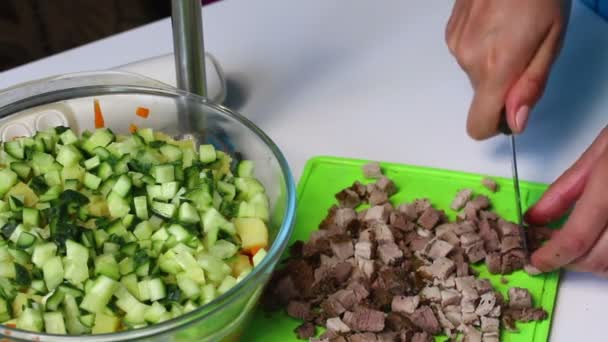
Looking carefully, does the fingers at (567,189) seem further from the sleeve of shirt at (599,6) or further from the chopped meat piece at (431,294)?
the sleeve of shirt at (599,6)

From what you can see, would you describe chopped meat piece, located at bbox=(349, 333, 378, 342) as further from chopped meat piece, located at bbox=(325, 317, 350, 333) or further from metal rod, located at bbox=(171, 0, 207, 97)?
metal rod, located at bbox=(171, 0, 207, 97)

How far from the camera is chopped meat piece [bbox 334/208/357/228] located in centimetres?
118

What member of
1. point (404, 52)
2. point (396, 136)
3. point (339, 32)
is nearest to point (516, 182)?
point (396, 136)

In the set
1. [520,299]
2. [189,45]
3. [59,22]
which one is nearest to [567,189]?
[520,299]

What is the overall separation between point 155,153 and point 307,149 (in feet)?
1.09

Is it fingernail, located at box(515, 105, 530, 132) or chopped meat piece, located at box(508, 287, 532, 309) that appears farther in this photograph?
fingernail, located at box(515, 105, 530, 132)

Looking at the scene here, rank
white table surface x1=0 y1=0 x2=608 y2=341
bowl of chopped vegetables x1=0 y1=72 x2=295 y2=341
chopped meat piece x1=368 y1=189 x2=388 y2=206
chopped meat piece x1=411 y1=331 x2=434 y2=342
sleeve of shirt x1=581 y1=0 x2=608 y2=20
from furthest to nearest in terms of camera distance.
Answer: sleeve of shirt x1=581 y1=0 x2=608 y2=20
white table surface x1=0 y1=0 x2=608 y2=341
chopped meat piece x1=368 y1=189 x2=388 y2=206
chopped meat piece x1=411 y1=331 x2=434 y2=342
bowl of chopped vegetables x1=0 y1=72 x2=295 y2=341

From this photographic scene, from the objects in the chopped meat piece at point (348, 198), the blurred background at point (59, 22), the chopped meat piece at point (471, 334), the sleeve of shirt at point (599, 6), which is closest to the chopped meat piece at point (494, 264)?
the chopped meat piece at point (471, 334)

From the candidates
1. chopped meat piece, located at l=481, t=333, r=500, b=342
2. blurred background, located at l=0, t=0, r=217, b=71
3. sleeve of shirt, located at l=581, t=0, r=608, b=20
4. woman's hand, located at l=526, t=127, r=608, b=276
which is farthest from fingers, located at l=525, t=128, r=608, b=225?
blurred background, located at l=0, t=0, r=217, b=71

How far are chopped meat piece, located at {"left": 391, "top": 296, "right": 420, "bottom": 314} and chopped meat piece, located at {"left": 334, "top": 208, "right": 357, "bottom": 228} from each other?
0.15 metres

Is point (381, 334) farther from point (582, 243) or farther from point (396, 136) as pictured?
point (396, 136)

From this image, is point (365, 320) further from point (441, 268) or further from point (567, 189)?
point (567, 189)

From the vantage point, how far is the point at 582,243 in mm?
1069

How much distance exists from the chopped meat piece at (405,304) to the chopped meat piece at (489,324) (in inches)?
Result: 3.3
